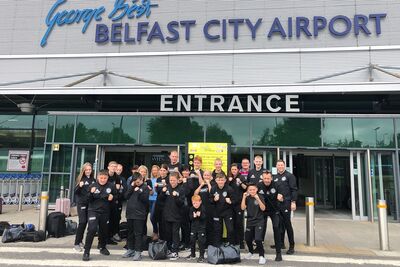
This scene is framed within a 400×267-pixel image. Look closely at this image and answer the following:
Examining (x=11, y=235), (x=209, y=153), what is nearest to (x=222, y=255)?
(x=209, y=153)

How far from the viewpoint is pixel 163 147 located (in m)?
13.8

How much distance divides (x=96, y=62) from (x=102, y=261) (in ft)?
33.3

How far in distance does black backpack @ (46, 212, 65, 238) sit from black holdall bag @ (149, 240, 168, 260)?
275cm

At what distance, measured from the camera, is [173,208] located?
6.70 meters

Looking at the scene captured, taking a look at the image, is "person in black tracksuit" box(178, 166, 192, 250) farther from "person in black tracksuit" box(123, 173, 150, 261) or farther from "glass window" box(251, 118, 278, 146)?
"glass window" box(251, 118, 278, 146)

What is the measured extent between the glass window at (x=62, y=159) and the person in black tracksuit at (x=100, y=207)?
793 centimetres

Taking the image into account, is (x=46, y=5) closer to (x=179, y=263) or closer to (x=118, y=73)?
(x=118, y=73)

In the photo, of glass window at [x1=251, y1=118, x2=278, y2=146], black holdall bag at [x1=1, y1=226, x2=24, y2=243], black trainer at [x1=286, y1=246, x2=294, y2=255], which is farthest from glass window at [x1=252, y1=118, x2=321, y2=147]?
black holdall bag at [x1=1, y1=226, x2=24, y2=243]

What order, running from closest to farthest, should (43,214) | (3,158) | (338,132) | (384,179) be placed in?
(43,214) < (384,179) < (338,132) < (3,158)

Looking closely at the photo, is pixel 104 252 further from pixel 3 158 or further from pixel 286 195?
pixel 3 158

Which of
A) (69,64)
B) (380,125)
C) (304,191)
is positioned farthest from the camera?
(304,191)

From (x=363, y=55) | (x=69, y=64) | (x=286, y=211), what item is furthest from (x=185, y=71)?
(x=286, y=211)

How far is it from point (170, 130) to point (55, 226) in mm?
6260

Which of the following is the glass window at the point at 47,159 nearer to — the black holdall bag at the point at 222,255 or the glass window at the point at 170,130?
the glass window at the point at 170,130
